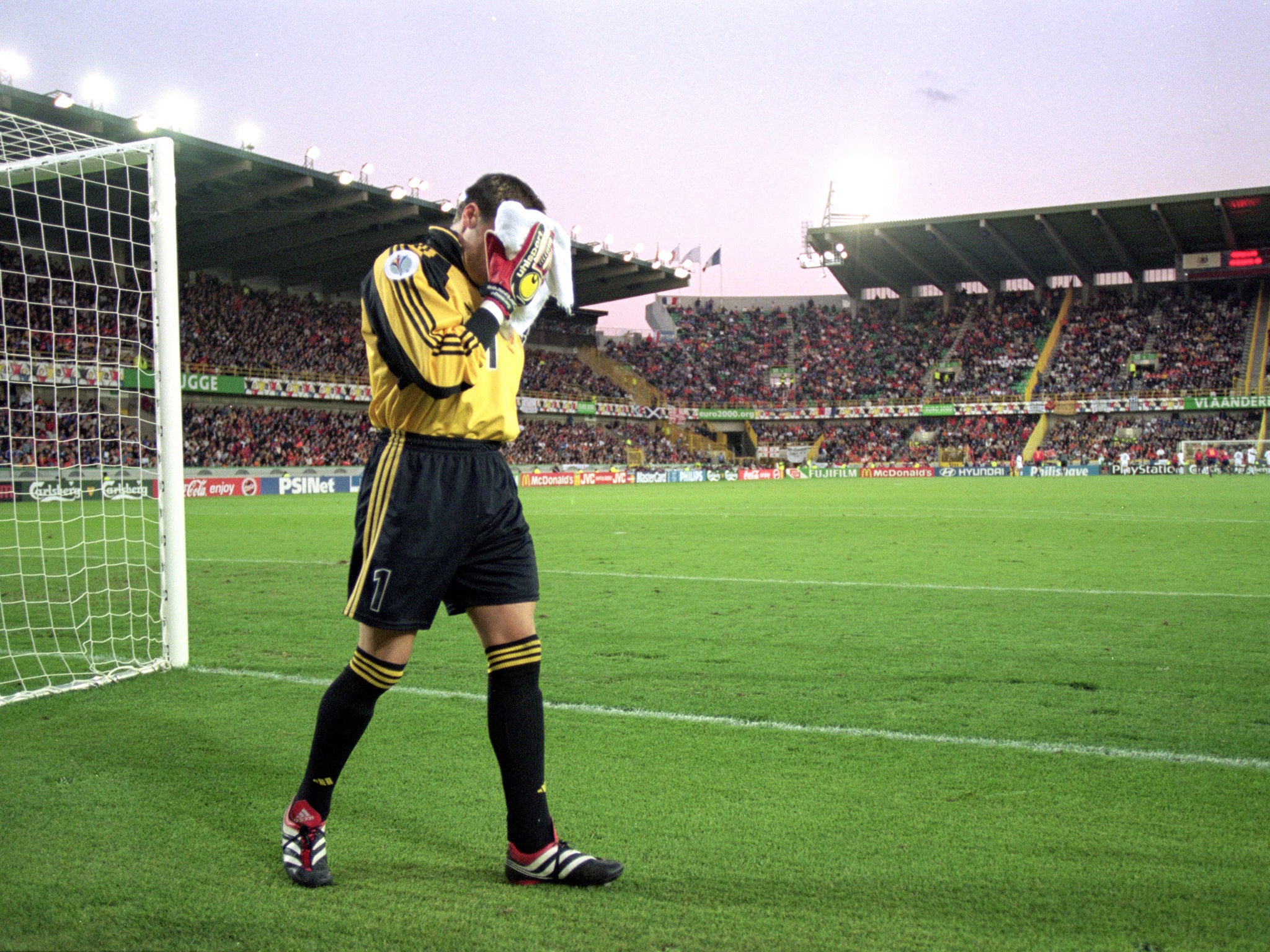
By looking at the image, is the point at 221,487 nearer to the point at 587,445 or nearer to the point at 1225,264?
the point at 587,445

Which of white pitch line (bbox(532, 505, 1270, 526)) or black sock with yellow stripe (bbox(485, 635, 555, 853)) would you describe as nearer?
black sock with yellow stripe (bbox(485, 635, 555, 853))

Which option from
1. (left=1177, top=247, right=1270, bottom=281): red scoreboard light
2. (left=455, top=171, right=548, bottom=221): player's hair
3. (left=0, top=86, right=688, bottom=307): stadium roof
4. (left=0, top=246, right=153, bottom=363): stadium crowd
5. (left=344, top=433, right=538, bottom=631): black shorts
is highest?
(left=1177, top=247, right=1270, bottom=281): red scoreboard light

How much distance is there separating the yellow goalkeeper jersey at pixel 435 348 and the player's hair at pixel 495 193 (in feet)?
0.42

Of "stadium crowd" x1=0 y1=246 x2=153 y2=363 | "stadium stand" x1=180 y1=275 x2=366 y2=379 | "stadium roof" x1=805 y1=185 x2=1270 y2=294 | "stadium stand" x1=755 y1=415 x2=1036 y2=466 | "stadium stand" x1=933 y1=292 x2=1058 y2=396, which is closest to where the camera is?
"stadium crowd" x1=0 y1=246 x2=153 y2=363

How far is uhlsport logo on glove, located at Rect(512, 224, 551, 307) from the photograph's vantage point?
271cm

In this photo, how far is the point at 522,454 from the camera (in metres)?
45.8

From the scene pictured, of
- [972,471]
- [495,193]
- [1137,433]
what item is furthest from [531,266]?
[1137,433]

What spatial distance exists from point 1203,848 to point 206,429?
3714 centimetres

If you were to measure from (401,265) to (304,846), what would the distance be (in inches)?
64.6

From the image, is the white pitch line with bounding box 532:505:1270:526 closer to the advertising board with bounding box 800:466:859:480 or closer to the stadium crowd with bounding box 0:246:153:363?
the stadium crowd with bounding box 0:246:153:363

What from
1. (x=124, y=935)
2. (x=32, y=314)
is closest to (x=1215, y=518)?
(x=124, y=935)

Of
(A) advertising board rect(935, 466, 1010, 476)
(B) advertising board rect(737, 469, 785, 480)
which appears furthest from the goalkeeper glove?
(A) advertising board rect(935, 466, 1010, 476)

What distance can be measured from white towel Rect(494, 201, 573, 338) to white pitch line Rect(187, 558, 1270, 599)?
6.25m

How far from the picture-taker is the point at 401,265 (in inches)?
106
